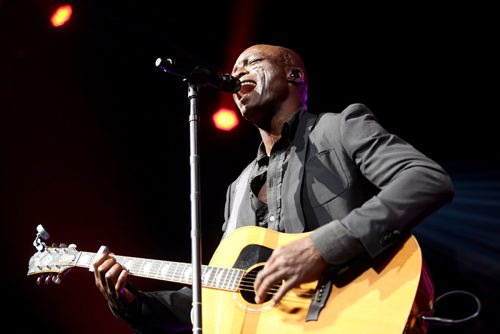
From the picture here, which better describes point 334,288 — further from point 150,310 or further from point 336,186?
point 150,310

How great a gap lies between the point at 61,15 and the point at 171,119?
1533mm

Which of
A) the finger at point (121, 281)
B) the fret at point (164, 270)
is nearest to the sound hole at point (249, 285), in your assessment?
the fret at point (164, 270)

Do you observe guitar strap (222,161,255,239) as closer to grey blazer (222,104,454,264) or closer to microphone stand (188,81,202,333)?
grey blazer (222,104,454,264)

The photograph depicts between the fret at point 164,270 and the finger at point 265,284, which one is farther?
the fret at point 164,270

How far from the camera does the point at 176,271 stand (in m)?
2.79

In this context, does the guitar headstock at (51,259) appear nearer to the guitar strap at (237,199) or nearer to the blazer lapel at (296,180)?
the guitar strap at (237,199)

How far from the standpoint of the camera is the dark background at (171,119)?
4.54 m

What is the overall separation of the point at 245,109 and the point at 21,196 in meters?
2.47

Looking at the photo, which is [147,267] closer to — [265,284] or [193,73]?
[265,284]

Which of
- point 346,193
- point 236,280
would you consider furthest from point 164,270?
point 346,193

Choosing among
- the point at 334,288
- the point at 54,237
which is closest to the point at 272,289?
the point at 334,288

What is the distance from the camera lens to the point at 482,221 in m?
4.75

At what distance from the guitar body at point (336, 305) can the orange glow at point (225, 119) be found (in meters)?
3.35

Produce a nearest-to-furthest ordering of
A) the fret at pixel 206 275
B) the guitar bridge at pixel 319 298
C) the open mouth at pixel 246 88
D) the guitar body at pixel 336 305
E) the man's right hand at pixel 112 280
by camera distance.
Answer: the guitar body at pixel 336 305 < the guitar bridge at pixel 319 298 < the fret at pixel 206 275 < the man's right hand at pixel 112 280 < the open mouth at pixel 246 88
